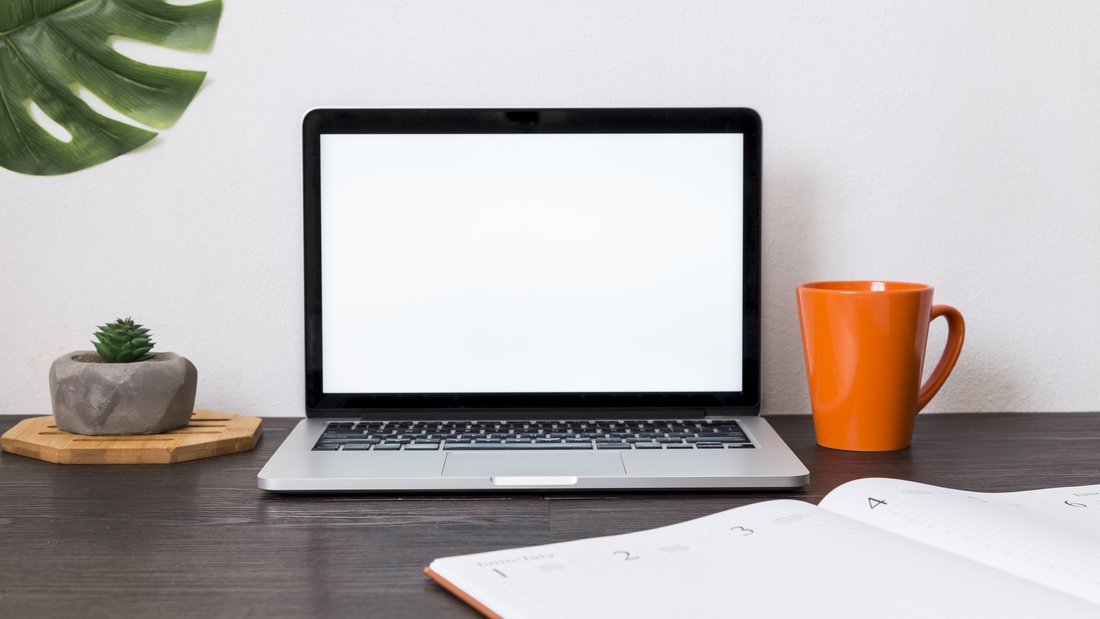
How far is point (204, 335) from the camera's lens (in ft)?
3.07

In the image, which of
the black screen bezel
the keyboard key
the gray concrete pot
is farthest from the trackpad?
the gray concrete pot

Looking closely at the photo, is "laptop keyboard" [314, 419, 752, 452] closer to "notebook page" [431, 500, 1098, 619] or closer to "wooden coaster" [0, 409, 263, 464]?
"wooden coaster" [0, 409, 263, 464]

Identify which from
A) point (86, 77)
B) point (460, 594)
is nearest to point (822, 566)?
point (460, 594)

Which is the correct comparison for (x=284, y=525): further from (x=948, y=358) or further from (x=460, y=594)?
(x=948, y=358)

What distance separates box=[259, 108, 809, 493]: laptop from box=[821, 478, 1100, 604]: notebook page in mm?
239

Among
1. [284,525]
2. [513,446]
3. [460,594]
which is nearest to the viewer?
[460,594]

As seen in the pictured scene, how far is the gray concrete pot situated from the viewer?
30.4 inches

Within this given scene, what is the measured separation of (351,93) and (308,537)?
1.61ft

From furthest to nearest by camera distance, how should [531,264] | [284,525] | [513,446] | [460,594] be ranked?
1. [531,264]
2. [513,446]
3. [284,525]
4. [460,594]

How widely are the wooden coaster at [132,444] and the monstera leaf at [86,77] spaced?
0.27 m

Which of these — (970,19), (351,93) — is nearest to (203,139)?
(351,93)

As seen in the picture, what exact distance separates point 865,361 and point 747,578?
1.15 feet

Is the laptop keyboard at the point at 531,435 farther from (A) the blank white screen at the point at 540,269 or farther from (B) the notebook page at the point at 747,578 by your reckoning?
(B) the notebook page at the point at 747,578

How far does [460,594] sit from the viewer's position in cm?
46
